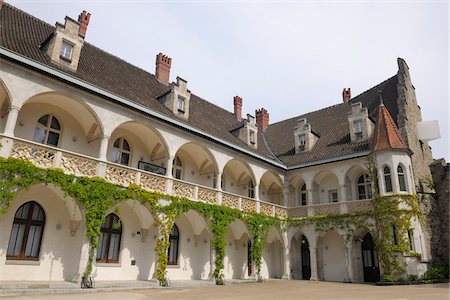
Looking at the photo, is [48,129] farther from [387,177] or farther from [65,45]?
[387,177]

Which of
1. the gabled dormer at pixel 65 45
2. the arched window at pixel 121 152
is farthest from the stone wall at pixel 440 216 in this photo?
the gabled dormer at pixel 65 45

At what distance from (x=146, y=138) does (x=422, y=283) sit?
1489 cm

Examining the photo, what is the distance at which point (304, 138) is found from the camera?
77.5 ft

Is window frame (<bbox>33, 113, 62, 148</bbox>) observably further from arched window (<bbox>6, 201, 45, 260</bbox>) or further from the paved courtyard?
the paved courtyard

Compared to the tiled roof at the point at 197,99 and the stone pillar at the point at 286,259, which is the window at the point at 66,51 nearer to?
the tiled roof at the point at 197,99

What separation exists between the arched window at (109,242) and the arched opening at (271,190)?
1133 centimetres

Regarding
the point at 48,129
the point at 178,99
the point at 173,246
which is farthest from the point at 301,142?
the point at 48,129

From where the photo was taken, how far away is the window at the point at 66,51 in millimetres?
13883

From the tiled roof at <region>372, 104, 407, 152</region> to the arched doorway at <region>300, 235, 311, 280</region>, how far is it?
764 centimetres

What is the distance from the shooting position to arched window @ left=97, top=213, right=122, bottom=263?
14.1 m

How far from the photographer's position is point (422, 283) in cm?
1595

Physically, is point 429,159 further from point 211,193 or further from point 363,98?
point 211,193

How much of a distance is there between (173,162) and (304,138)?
32.7ft

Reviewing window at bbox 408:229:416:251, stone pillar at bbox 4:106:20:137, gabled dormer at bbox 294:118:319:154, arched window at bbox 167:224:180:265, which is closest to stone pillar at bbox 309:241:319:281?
window at bbox 408:229:416:251
